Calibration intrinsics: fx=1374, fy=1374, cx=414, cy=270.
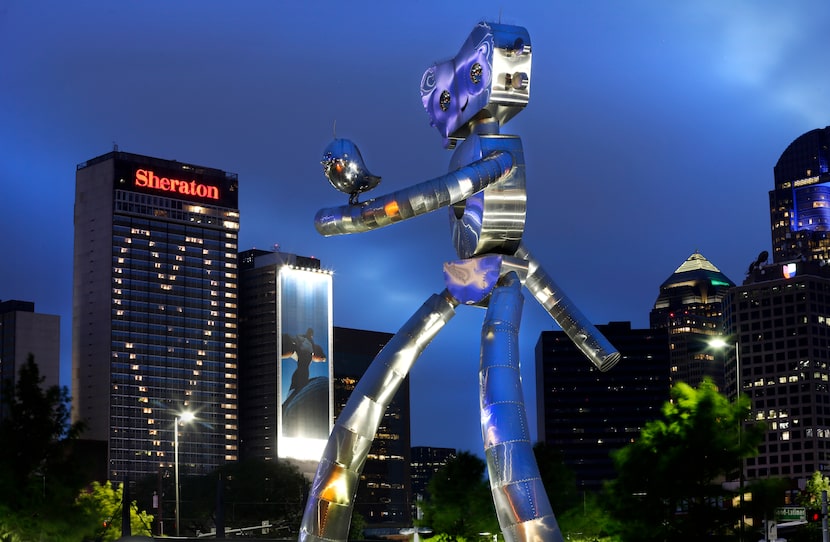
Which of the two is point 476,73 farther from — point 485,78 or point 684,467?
point 684,467

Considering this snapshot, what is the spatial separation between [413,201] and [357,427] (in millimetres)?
4902

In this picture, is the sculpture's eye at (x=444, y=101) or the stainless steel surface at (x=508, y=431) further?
the sculpture's eye at (x=444, y=101)

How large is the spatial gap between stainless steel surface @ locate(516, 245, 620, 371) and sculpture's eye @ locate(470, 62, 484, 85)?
12.4 ft

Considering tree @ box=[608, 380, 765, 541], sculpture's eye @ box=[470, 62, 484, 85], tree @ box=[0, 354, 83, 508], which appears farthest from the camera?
tree @ box=[0, 354, 83, 508]

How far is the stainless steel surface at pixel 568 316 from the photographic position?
1160 inches

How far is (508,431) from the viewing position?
2627 centimetres

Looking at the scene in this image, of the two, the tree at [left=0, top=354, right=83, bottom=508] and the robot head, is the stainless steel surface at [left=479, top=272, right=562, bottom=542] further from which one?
the tree at [left=0, top=354, right=83, bottom=508]

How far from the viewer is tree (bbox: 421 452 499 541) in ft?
203

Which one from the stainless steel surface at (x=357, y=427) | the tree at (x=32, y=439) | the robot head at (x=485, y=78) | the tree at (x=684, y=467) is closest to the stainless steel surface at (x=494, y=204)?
the robot head at (x=485, y=78)

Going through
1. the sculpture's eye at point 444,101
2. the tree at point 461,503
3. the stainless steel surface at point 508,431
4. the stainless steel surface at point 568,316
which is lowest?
the tree at point 461,503

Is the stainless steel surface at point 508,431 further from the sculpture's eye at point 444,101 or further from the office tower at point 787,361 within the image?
the office tower at point 787,361

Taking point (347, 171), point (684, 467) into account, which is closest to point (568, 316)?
point (347, 171)

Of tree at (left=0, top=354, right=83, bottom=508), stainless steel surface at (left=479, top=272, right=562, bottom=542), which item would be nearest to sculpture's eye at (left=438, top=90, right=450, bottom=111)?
stainless steel surface at (left=479, top=272, right=562, bottom=542)

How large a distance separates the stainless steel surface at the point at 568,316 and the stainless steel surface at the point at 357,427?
1.92 metres
